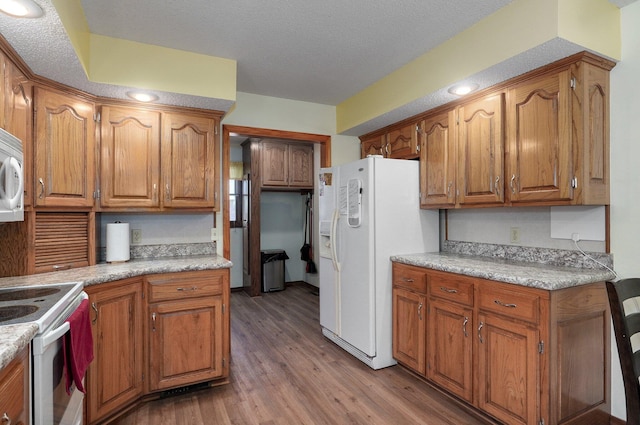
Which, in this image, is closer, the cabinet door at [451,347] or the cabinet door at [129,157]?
the cabinet door at [451,347]

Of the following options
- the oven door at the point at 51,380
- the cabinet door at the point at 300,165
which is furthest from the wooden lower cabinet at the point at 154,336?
the cabinet door at the point at 300,165

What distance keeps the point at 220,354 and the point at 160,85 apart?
1991 millimetres

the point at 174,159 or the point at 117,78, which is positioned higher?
the point at 117,78

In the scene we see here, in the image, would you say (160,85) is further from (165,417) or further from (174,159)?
(165,417)

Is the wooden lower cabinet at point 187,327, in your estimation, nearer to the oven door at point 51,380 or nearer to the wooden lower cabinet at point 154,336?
the wooden lower cabinet at point 154,336

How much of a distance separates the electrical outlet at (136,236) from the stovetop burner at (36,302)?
1.03 meters

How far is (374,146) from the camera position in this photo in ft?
12.4

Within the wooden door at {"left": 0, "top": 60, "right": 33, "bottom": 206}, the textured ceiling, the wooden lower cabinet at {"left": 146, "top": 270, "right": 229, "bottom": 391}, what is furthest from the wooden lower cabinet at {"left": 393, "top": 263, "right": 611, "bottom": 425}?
the wooden door at {"left": 0, "top": 60, "right": 33, "bottom": 206}

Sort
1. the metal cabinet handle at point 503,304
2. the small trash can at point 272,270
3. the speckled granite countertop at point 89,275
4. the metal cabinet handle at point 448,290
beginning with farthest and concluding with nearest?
the small trash can at point 272,270, the metal cabinet handle at point 448,290, the metal cabinet handle at point 503,304, the speckled granite countertop at point 89,275

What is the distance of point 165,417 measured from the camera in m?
2.17

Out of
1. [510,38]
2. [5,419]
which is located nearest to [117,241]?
[5,419]

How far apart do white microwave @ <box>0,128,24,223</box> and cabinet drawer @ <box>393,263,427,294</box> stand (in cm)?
240

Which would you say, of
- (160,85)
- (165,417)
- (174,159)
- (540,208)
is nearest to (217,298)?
(165,417)

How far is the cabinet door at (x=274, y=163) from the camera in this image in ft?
16.8
